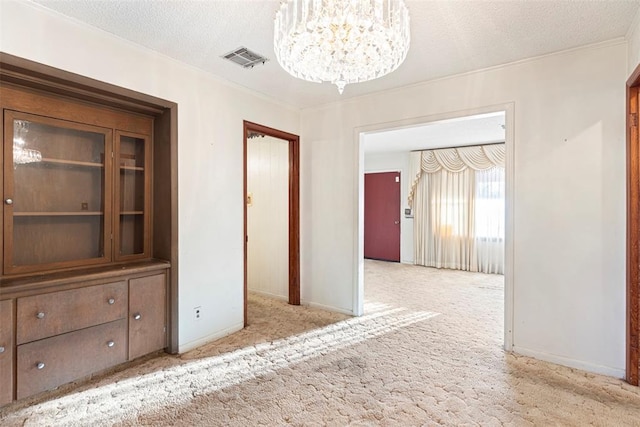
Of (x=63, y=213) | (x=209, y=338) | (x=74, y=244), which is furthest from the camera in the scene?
(x=209, y=338)

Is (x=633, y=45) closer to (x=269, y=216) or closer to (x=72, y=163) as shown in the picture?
(x=269, y=216)

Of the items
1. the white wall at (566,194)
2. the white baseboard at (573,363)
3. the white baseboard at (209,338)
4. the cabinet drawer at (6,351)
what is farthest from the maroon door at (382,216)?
the cabinet drawer at (6,351)

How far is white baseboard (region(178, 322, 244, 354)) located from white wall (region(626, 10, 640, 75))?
3.77 meters

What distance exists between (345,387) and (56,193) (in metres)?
2.53

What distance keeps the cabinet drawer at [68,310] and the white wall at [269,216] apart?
2.13 metres

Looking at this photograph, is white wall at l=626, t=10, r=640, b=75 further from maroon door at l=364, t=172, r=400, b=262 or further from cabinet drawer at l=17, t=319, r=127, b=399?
maroon door at l=364, t=172, r=400, b=262

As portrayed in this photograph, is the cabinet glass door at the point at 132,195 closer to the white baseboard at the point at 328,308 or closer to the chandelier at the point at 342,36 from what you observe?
the chandelier at the point at 342,36

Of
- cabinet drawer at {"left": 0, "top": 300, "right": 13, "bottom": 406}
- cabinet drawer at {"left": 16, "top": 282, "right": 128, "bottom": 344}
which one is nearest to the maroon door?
cabinet drawer at {"left": 16, "top": 282, "right": 128, "bottom": 344}

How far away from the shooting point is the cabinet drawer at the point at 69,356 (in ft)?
6.52

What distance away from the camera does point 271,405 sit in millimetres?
2031

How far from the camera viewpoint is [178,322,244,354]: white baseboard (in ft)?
9.09

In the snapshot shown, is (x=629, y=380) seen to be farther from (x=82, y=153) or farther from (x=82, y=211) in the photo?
(x=82, y=153)

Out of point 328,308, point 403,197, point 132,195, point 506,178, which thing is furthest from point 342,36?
point 403,197

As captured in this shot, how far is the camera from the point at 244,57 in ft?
8.64
